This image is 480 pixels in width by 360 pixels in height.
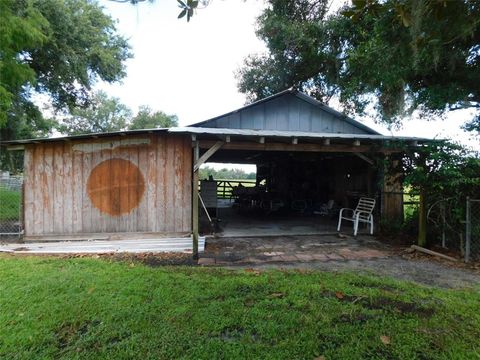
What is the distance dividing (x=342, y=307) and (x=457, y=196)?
321cm

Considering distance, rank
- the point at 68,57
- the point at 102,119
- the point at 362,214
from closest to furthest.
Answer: the point at 362,214 → the point at 68,57 → the point at 102,119

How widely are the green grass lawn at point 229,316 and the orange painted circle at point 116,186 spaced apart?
223 cm

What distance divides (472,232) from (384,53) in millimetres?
3328

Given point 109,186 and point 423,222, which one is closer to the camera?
point 423,222

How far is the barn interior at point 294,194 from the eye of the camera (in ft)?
23.8

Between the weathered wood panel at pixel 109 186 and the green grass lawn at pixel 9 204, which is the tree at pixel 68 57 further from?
the weathered wood panel at pixel 109 186

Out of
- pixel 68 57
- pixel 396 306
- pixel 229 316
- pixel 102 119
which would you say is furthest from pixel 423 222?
pixel 102 119

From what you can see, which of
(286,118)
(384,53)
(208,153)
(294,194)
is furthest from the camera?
(294,194)

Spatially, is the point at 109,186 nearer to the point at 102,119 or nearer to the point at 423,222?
the point at 423,222

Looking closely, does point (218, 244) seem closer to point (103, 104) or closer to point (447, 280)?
point (447, 280)

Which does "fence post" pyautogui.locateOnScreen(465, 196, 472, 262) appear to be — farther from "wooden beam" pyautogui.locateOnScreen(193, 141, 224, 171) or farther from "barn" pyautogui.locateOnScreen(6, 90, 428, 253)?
"wooden beam" pyautogui.locateOnScreen(193, 141, 224, 171)

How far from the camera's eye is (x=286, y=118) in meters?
8.58

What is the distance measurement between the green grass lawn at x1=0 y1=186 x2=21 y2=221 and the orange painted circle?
3020 millimetres

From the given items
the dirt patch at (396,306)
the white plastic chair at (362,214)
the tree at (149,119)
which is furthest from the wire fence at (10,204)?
the tree at (149,119)
